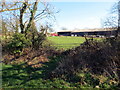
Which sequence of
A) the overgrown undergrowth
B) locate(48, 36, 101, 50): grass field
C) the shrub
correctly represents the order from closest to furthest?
the overgrown undergrowth < the shrub < locate(48, 36, 101, 50): grass field

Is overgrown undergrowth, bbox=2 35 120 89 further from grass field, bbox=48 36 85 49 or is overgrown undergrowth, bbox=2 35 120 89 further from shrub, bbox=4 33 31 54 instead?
grass field, bbox=48 36 85 49

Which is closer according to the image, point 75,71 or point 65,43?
point 75,71

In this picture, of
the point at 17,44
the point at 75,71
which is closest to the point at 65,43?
the point at 17,44

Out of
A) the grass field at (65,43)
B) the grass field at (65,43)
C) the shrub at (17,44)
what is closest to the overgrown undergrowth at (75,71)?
the shrub at (17,44)

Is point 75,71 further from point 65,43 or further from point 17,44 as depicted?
point 65,43

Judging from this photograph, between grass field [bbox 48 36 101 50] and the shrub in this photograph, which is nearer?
the shrub

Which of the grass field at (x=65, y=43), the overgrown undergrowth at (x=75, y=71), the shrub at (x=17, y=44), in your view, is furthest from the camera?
the grass field at (x=65, y=43)

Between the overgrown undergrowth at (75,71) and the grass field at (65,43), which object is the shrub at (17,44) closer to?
the overgrown undergrowth at (75,71)

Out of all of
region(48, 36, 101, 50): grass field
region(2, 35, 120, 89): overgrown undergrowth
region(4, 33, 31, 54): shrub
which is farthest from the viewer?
region(48, 36, 101, 50): grass field

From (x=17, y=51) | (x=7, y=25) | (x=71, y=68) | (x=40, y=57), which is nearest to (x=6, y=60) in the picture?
(x=17, y=51)

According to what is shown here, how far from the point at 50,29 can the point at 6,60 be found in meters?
5.01

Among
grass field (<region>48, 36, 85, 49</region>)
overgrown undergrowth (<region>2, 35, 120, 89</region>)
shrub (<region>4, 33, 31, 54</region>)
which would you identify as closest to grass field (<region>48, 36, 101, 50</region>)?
grass field (<region>48, 36, 85, 49</region>)

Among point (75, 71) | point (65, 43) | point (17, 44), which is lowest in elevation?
point (75, 71)

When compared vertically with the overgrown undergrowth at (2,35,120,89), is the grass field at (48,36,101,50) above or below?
above
